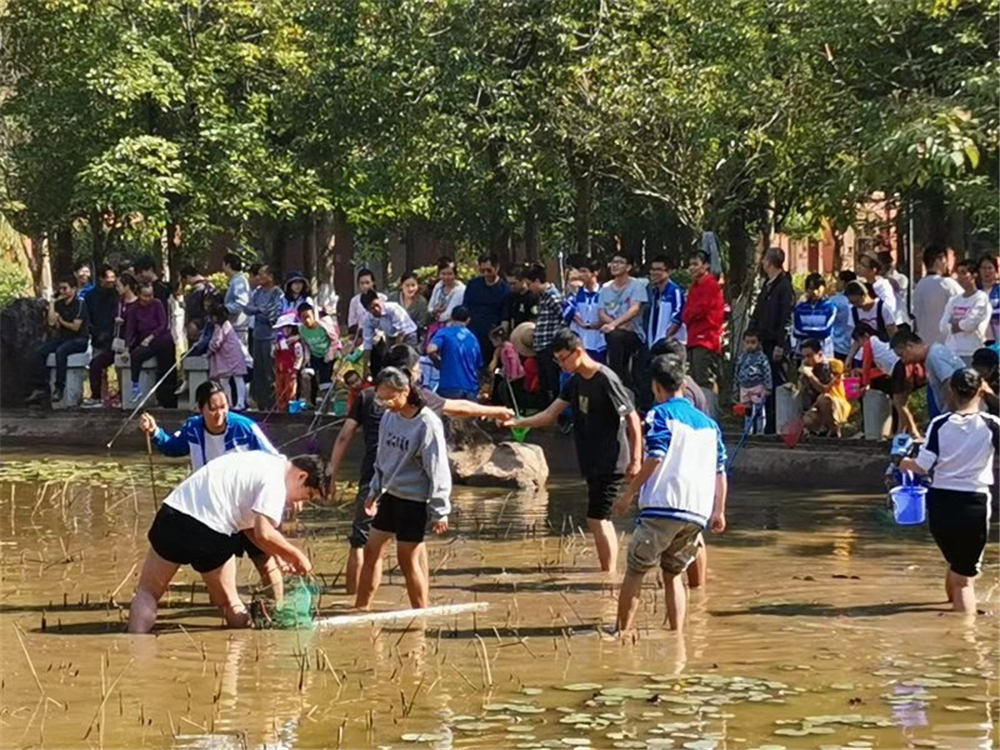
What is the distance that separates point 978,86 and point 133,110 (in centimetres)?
1790

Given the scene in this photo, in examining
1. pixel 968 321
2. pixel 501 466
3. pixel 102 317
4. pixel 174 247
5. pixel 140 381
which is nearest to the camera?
pixel 968 321

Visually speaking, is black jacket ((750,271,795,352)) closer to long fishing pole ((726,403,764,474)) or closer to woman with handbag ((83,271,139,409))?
long fishing pole ((726,403,764,474))

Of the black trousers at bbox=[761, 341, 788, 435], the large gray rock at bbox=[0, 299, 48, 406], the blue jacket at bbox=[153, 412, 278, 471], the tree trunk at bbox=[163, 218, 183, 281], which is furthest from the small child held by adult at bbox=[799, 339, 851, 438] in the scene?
the tree trunk at bbox=[163, 218, 183, 281]

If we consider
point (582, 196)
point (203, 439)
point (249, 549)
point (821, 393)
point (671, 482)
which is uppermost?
point (582, 196)

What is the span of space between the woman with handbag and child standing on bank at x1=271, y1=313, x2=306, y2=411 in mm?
2152

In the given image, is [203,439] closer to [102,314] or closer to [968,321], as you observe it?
[968,321]

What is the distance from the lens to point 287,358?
22.4 m

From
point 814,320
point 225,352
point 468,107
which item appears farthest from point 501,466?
point 468,107

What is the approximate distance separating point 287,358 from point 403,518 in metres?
11.2

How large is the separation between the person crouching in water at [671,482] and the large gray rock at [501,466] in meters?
7.69

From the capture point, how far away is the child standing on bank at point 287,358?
878 inches

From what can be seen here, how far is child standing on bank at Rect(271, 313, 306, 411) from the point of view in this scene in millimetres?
22312

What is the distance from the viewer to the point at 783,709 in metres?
9.01

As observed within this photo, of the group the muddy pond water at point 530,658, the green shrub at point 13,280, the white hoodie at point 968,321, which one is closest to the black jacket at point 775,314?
the white hoodie at point 968,321
